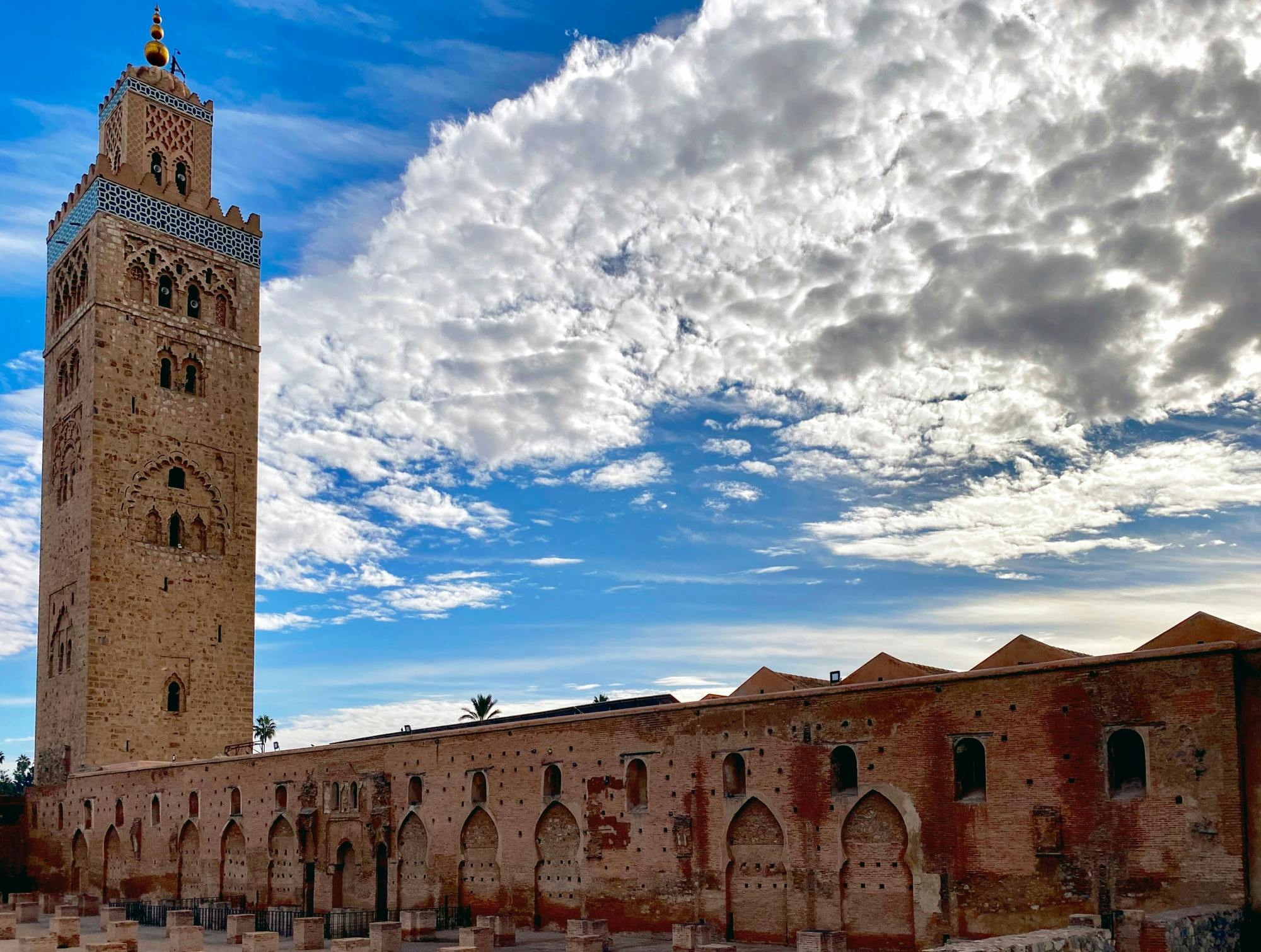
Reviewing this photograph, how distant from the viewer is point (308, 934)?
20969 millimetres

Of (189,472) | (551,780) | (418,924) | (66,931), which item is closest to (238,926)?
(66,931)

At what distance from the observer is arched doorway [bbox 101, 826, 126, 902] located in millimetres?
31562

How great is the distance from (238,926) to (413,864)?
361cm

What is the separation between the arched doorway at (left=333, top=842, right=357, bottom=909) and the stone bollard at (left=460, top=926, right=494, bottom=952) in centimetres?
760

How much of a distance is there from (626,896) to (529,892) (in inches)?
97.9

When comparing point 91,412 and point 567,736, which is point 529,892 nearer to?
point 567,736

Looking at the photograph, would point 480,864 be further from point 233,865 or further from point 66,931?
point 233,865

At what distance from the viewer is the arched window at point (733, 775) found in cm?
1822

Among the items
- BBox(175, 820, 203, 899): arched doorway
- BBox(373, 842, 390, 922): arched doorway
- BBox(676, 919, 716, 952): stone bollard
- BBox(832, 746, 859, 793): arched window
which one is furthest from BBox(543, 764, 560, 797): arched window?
BBox(175, 820, 203, 899): arched doorway

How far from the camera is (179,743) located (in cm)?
3325

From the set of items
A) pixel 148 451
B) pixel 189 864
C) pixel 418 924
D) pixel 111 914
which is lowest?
pixel 111 914

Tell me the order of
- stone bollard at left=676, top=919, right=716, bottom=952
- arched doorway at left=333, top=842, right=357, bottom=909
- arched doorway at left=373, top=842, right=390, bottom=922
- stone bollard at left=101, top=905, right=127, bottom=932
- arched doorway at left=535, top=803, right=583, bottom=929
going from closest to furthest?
stone bollard at left=676, top=919, right=716, bottom=952
arched doorway at left=535, top=803, right=583, bottom=929
arched doorway at left=373, top=842, right=390, bottom=922
arched doorway at left=333, top=842, right=357, bottom=909
stone bollard at left=101, top=905, right=127, bottom=932

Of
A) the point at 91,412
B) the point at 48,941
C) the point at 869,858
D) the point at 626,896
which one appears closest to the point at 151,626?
the point at 91,412

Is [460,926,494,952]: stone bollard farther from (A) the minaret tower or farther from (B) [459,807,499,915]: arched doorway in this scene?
(A) the minaret tower
